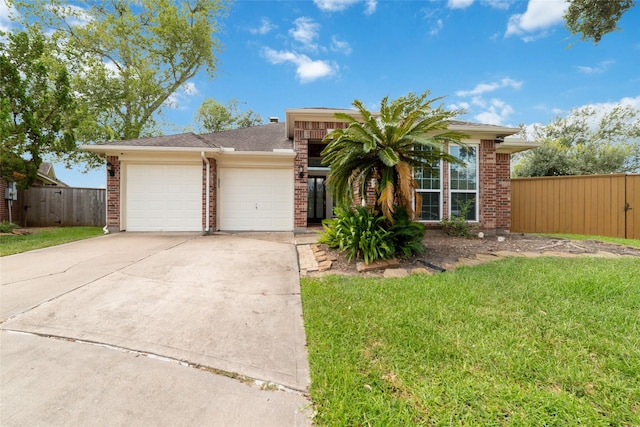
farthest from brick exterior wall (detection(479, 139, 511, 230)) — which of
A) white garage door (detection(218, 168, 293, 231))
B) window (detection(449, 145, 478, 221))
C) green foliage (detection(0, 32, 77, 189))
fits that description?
green foliage (detection(0, 32, 77, 189))

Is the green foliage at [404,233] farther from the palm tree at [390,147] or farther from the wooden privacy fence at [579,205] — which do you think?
the wooden privacy fence at [579,205]

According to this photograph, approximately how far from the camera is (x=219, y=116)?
815 inches

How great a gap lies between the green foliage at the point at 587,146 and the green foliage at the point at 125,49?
18896mm

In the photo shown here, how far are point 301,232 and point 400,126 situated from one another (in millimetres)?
4706

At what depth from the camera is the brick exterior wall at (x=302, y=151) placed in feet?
27.2

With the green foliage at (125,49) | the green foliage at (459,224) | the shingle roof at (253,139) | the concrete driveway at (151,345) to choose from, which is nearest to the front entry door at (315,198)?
the shingle roof at (253,139)

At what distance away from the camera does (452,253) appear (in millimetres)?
5445

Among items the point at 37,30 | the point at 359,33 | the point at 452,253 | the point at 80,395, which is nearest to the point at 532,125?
the point at 359,33

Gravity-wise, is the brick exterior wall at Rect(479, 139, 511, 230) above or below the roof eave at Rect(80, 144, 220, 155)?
below

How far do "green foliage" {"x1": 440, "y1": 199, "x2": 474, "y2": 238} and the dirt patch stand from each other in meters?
0.49

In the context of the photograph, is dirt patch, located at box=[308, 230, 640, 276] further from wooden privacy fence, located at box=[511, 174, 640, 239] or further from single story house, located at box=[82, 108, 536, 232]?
wooden privacy fence, located at box=[511, 174, 640, 239]

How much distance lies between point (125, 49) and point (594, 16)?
65.3 ft

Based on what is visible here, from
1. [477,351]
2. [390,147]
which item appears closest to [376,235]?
[390,147]

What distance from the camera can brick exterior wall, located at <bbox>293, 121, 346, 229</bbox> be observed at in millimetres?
8305
